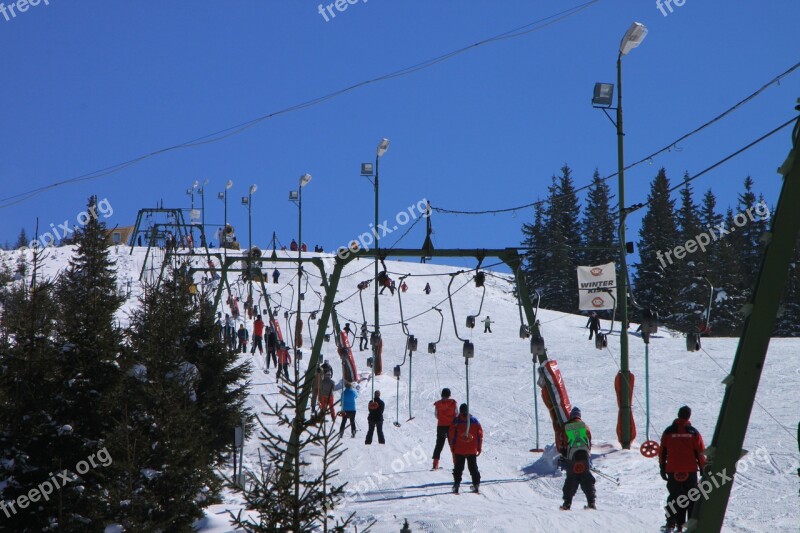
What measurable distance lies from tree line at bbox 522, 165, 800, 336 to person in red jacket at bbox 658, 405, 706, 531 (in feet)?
145

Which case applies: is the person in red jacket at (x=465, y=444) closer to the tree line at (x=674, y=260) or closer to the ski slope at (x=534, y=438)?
the ski slope at (x=534, y=438)

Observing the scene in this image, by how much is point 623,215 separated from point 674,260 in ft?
168

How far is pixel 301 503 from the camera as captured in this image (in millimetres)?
6488

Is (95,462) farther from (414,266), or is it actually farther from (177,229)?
(414,266)

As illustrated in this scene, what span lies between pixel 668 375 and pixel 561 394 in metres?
15.3

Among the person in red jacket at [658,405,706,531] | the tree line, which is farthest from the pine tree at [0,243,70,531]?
the tree line

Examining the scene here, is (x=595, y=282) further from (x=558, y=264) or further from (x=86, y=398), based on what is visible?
(x=558, y=264)

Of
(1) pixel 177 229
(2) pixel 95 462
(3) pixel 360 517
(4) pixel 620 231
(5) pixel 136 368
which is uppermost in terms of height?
(1) pixel 177 229

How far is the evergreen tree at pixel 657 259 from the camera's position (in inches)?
2564

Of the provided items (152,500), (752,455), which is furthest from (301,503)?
(752,455)

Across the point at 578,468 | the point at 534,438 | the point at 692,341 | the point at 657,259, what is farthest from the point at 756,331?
the point at 657,259

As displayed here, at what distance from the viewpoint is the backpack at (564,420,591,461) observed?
13.4 metres

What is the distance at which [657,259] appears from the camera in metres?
63.2

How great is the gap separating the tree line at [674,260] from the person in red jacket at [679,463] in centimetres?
4410
